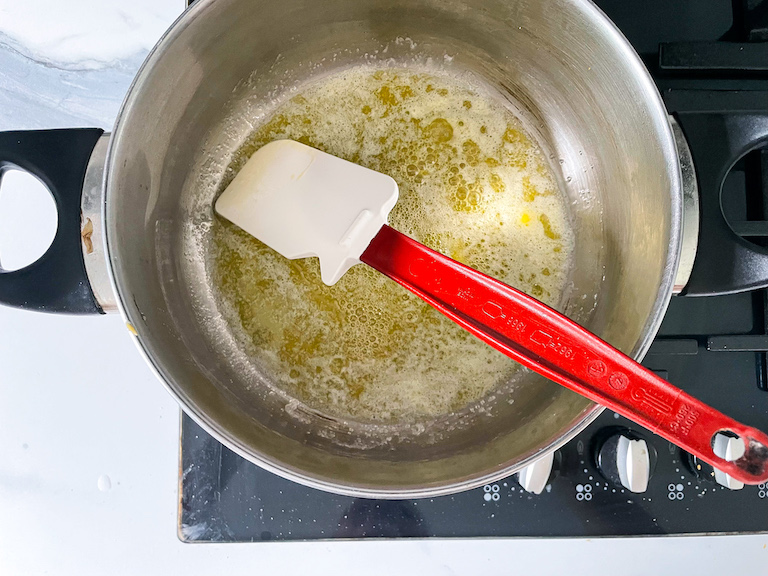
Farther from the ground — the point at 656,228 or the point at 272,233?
the point at 656,228

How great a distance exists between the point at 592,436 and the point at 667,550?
25 cm

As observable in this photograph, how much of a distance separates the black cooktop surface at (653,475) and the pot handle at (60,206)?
0.21 metres

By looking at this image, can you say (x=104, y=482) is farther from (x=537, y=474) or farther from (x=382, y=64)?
(x=382, y=64)

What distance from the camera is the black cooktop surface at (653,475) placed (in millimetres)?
612

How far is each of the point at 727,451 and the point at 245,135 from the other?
25.9 inches

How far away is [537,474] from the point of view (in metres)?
0.60

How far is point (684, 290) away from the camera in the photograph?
0.55 m

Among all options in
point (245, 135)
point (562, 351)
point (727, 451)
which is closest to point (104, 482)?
point (245, 135)

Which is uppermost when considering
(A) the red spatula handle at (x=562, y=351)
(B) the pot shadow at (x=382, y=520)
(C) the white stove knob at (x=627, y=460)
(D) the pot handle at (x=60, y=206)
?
(A) the red spatula handle at (x=562, y=351)

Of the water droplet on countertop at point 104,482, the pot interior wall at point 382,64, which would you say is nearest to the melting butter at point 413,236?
the pot interior wall at point 382,64

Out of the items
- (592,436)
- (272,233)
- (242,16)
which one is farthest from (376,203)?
(592,436)

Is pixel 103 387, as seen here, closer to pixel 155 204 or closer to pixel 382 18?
pixel 155 204

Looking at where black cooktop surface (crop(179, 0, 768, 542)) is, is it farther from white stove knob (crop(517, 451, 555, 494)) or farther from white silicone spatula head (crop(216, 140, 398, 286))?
white silicone spatula head (crop(216, 140, 398, 286))

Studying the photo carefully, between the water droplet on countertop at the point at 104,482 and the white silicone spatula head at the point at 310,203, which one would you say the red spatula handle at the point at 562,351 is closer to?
the white silicone spatula head at the point at 310,203
